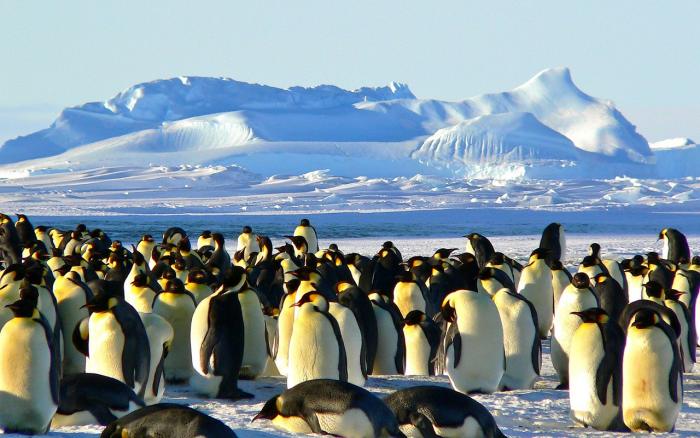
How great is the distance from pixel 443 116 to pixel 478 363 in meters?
114

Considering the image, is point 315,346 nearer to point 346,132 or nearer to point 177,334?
point 177,334

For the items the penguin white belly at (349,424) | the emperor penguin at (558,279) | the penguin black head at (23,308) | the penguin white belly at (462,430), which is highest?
the penguin black head at (23,308)

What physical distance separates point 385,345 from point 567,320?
3.69 ft

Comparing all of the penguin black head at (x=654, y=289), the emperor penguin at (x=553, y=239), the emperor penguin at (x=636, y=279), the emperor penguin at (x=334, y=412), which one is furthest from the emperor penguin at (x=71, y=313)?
the emperor penguin at (x=553, y=239)

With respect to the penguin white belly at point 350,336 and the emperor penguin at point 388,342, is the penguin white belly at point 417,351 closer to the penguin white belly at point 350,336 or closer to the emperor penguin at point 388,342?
the emperor penguin at point 388,342

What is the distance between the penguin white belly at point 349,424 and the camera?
4.42 m

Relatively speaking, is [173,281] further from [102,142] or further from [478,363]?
[102,142]

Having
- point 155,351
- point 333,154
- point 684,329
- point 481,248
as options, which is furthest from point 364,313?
point 333,154

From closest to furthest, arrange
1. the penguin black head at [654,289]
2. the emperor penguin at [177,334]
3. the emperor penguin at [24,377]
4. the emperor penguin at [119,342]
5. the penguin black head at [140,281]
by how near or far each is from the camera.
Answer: the emperor penguin at [24,377], the emperor penguin at [119,342], the emperor penguin at [177,334], the penguin black head at [140,281], the penguin black head at [654,289]

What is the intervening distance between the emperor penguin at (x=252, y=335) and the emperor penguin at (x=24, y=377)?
80.3 inches

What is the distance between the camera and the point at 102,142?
323ft

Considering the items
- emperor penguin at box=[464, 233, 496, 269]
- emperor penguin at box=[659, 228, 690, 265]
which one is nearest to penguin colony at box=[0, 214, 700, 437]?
emperor penguin at box=[464, 233, 496, 269]

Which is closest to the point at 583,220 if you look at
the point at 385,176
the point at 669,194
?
the point at 669,194

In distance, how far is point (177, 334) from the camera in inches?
251
